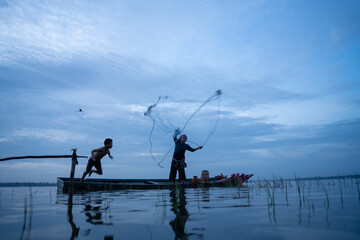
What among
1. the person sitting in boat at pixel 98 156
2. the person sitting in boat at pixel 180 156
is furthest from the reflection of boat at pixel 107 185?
the person sitting in boat at pixel 98 156

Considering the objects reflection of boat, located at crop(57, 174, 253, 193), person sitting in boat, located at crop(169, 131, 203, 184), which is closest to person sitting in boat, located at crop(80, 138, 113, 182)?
reflection of boat, located at crop(57, 174, 253, 193)

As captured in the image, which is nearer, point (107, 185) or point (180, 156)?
point (180, 156)

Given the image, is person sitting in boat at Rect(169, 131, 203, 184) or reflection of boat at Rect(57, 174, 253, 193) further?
reflection of boat at Rect(57, 174, 253, 193)

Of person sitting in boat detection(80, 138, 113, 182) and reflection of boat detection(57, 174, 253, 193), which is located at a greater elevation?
person sitting in boat detection(80, 138, 113, 182)

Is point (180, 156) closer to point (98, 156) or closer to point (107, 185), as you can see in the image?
point (98, 156)

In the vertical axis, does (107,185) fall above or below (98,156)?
below

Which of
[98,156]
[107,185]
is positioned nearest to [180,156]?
[98,156]

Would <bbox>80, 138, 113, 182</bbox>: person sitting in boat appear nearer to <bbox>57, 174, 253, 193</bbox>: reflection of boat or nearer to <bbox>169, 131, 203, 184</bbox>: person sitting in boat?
<bbox>57, 174, 253, 193</bbox>: reflection of boat

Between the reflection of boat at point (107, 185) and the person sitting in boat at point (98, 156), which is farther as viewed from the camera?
the reflection of boat at point (107, 185)

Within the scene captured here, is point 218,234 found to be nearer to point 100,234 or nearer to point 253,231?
point 253,231

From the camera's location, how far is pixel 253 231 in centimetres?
251

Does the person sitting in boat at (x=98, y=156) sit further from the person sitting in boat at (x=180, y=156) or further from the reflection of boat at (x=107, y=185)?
the person sitting in boat at (x=180, y=156)

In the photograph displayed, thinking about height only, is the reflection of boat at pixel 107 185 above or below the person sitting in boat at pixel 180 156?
below

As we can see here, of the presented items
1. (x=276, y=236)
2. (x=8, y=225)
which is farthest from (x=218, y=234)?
(x=8, y=225)
